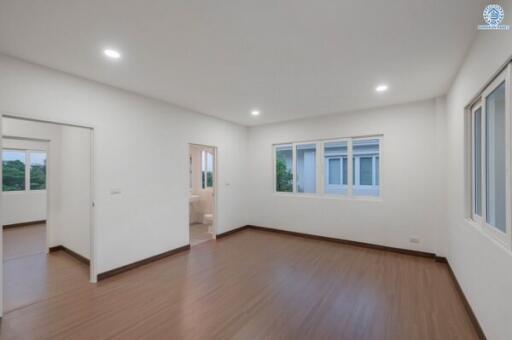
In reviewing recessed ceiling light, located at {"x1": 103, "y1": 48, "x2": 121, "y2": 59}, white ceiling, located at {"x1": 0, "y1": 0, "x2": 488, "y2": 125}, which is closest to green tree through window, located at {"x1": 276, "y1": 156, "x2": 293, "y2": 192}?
white ceiling, located at {"x1": 0, "y1": 0, "x2": 488, "y2": 125}

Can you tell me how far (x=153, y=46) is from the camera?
90.3 inches

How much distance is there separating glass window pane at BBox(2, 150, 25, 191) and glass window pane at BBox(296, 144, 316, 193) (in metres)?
7.67

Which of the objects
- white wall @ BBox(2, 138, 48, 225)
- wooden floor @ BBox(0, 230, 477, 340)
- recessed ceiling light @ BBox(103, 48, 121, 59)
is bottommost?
wooden floor @ BBox(0, 230, 477, 340)

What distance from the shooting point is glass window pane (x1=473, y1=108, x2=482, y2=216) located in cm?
A: 237

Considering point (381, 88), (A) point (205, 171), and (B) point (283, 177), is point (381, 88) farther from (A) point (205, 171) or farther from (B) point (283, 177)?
(A) point (205, 171)

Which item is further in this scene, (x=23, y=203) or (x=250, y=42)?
(x=23, y=203)

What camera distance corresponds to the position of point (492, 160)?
2057 mm

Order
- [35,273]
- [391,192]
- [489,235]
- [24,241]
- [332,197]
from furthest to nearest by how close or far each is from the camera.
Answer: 1. [332,197]
2. [24,241]
3. [391,192]
4. [35,273]
5. [489,235]

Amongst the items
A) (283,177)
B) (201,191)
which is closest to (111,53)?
(283,177)

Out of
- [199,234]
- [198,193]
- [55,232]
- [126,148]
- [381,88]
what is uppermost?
[381,88]

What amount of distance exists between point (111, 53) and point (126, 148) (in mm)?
1500

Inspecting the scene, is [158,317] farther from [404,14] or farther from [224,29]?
[404,14]

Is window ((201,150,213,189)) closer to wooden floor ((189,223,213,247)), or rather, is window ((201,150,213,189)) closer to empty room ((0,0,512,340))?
wooden floor ((189,223,213,247))

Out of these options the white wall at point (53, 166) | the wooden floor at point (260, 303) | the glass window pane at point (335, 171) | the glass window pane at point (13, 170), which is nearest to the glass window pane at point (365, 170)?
the glass window pane at point (335, 171)
